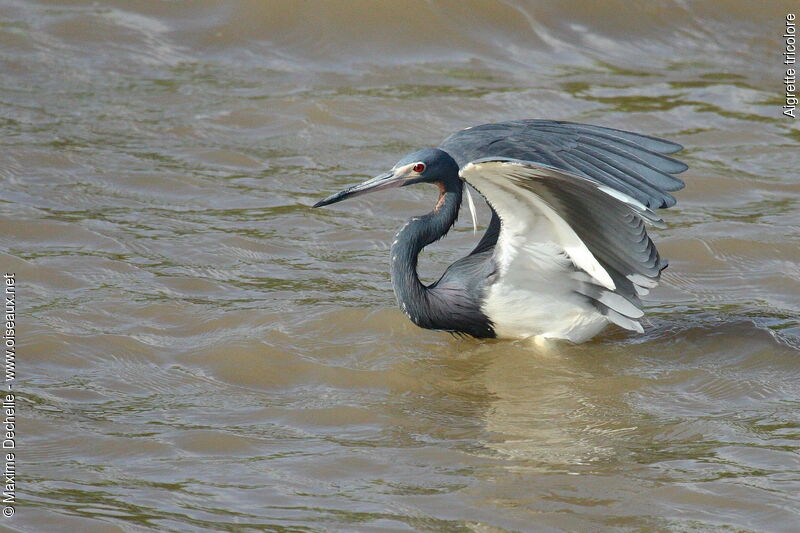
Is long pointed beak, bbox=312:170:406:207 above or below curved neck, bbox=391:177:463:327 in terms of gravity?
above

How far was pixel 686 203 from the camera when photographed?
6.89 meters

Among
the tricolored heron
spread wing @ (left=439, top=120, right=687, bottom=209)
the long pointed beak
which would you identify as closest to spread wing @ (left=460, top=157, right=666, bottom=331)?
the tricolored heron

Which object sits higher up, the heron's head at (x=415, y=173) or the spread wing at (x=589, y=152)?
the spread wing at (x=589, y=152)

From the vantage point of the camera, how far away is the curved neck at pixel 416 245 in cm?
521

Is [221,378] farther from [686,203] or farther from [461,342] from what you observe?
[686,203]

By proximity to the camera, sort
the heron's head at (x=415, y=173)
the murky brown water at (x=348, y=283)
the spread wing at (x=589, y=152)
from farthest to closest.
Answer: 1. the heron's head at (x=415, y=173)
2. the spread wing at (x=589, y=152)
3. the murky brown water at (x=348, y=283)

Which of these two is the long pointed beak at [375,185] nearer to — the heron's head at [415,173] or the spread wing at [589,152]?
the heron's head at [415,173]

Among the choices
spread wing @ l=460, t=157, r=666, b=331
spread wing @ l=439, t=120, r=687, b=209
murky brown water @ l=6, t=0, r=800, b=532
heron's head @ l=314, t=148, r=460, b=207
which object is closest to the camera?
murky brown water @ l=6, t=0, r=800, b=532

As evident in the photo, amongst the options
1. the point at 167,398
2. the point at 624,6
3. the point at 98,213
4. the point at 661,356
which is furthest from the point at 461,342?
the point at 624,6

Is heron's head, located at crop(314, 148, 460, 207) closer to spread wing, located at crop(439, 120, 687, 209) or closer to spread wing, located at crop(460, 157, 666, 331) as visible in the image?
spread wing, located at crop(439, 120, 687, 209)

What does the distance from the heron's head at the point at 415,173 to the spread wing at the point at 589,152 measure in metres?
0.07

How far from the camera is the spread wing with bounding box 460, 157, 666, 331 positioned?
14.5 ft

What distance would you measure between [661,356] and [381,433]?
153 cm

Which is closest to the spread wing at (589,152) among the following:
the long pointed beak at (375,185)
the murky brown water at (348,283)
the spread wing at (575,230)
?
the spread wing at (575,230)
